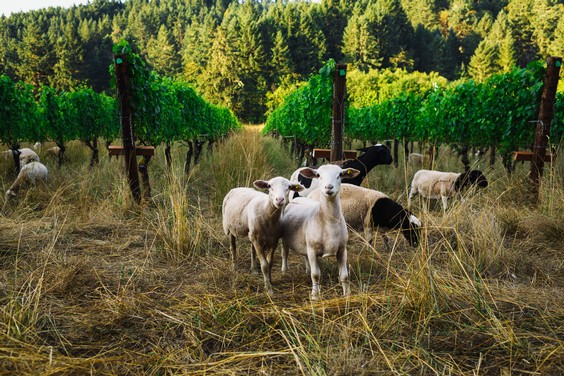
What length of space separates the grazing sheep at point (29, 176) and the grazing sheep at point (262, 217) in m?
5.41

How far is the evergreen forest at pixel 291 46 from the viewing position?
59469mm

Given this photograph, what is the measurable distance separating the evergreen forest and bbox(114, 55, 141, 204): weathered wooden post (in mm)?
48041

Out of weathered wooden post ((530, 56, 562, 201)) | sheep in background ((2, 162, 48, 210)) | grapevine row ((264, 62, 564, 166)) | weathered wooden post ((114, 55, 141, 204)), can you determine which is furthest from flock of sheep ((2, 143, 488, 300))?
sheep in background ((2, 162, 48, 210))

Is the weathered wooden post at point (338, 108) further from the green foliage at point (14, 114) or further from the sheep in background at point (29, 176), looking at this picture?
the green foliage at point (14, 114)

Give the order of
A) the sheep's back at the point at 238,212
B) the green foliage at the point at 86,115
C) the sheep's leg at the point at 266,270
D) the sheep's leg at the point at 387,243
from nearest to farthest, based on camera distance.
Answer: the sheep's leg at the point at 266,270, the sheep's back at the point at 238,212, the sheep's leg at the point at 387,243, the green foliage at the point at 86,115

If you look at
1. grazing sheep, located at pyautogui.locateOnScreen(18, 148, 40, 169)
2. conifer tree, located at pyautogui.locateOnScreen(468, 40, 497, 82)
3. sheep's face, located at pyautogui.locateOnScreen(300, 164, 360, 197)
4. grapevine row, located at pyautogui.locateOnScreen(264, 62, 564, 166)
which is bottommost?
grazing sheep, located at pyautogui.locateOnScreen(18, 148, 40, 169)

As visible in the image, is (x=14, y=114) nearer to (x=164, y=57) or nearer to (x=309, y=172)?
(x=309, y=172)

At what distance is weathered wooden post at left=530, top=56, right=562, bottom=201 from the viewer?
6113 mm

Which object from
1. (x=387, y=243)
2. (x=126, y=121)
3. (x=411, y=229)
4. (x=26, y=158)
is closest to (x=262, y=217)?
(x=411, y=229)

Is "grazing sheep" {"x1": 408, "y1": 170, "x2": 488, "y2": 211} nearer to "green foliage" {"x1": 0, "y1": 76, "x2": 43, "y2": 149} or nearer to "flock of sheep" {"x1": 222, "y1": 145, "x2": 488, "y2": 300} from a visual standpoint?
"flock of sheep" {"x1": 222, "y1": 145, "x2": 488, "y2": 300}

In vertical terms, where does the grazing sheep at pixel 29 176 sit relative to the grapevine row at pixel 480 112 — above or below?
below

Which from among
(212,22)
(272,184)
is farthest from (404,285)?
(212,22)

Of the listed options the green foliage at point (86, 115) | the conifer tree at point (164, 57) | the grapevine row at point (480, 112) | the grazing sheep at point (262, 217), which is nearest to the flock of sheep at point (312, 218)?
the grazing sheep at point (262, 217)

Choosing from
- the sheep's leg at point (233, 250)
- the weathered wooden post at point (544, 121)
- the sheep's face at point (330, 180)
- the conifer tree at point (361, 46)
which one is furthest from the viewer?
the conifer tree at point (361, 46)
